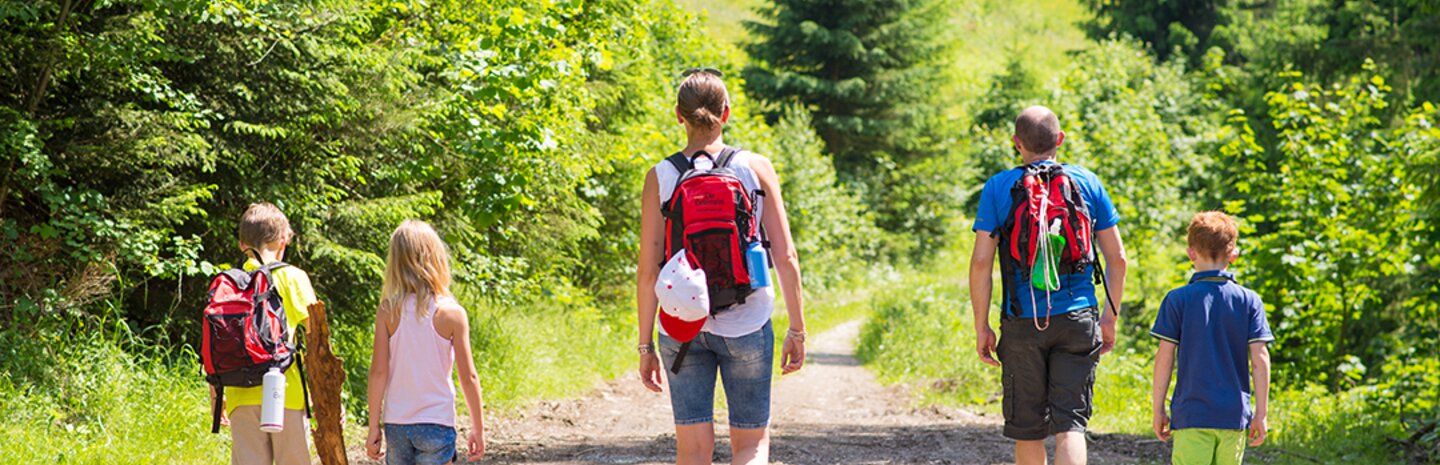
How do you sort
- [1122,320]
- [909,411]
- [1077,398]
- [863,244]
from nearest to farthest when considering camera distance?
Answer: 1. [1077,398]
2. [909,411]
3. [1122,320]
4. [863,244]

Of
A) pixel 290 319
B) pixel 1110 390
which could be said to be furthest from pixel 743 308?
pixel 1110 390

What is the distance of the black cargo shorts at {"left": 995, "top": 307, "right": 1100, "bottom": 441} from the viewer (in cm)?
509

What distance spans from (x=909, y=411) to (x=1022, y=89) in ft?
116

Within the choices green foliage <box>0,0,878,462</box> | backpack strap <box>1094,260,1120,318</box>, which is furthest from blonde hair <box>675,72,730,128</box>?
green foliage <box>0,0,878,462</box>

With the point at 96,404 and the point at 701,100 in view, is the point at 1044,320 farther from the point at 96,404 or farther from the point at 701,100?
the point at 96,404

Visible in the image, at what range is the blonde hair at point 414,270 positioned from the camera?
15.5 ft

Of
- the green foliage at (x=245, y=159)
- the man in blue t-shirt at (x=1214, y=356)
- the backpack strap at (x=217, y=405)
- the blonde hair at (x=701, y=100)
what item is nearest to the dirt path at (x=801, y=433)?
the green foliage at (x=245, y=159)

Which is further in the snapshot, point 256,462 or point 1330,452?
point 1330,452

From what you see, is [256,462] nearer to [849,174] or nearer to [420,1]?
[420,1]

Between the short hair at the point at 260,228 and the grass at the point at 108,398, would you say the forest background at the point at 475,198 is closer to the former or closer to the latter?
the grass at the point at 108,398

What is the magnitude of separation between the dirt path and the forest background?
0.60 metres

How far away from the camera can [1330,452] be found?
9.32 m

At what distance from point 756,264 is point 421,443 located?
4.60 ft

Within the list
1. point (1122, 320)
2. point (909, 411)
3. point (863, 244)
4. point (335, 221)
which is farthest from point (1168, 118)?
point (335, 221)
